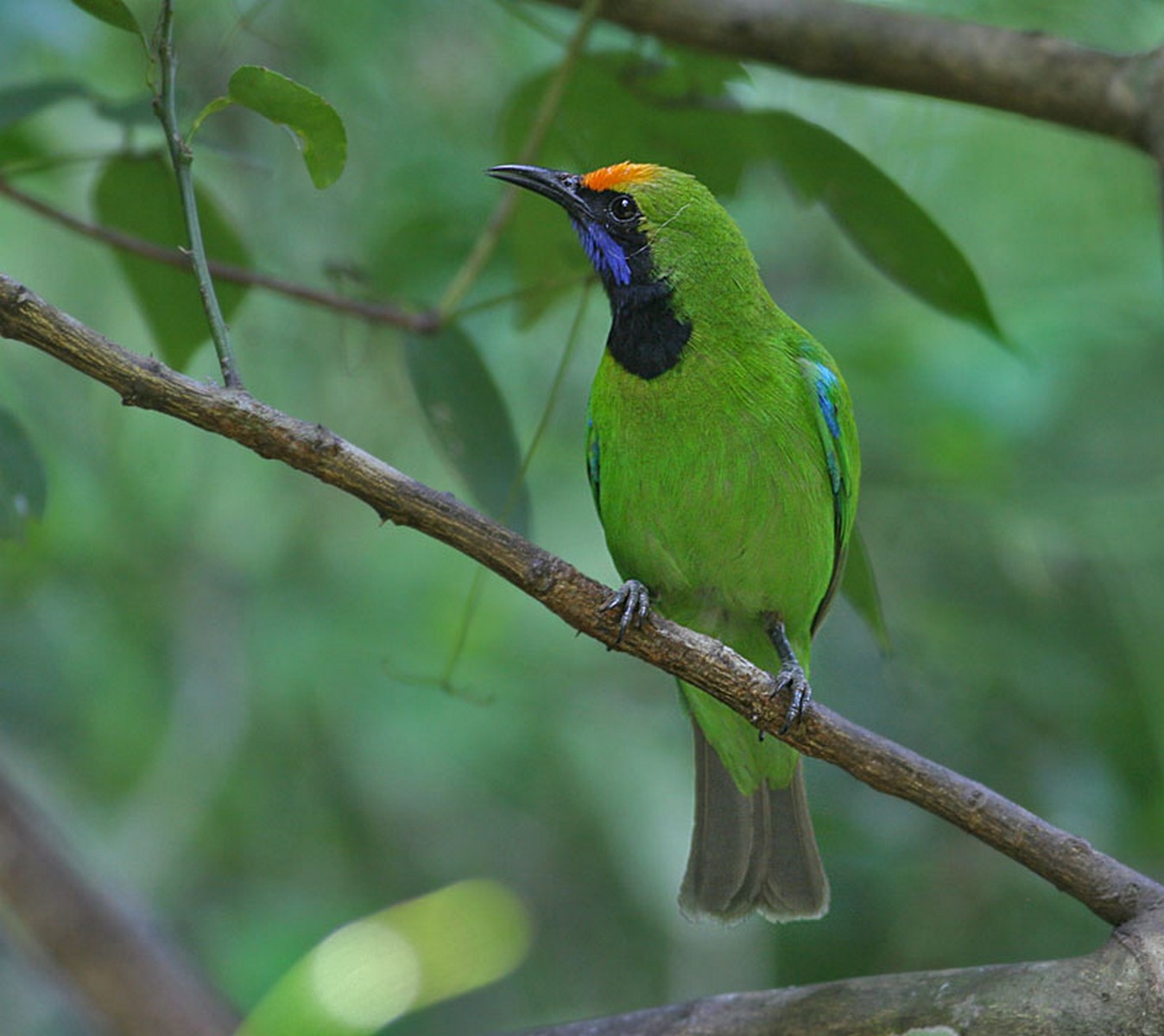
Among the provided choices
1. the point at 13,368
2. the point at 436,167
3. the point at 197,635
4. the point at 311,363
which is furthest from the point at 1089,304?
the point at 13,368

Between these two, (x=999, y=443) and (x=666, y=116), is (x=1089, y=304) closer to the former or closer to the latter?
(x=999, y=443)

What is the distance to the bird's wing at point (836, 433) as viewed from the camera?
10.5 ft

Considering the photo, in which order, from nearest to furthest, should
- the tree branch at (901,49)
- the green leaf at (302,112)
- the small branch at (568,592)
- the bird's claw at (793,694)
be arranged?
the small branch at (568,592) → the green leaf at (302,112) → the bird's claw at (793,694) → the tree branch at (901,49)

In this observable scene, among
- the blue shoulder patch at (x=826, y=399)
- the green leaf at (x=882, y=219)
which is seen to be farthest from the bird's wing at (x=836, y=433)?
the green leaf at (x=882, y=219)

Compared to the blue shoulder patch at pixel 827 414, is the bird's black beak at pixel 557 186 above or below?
above

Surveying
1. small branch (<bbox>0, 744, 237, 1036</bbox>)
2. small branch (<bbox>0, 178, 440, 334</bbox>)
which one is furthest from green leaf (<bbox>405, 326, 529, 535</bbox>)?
small branch (<bbox>0, 744, 237, 1036</bbox>)

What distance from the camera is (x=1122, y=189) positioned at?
5340 millimetres

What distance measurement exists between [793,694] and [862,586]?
54 cm

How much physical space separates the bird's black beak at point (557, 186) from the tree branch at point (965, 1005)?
5.67 ft

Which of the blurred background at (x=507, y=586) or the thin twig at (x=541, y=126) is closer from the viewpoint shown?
the thin twig at (x=541, y=126)

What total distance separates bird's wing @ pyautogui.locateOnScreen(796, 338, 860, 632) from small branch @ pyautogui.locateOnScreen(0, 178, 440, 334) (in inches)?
33.4

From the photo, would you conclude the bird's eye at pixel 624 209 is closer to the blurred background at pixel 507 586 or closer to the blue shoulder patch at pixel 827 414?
the blue shoulder patch at pixel 827 414

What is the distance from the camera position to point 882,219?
10.2ft

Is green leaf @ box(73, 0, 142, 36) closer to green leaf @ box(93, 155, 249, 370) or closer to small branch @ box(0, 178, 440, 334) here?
small branch @ box(0, 178, 440, 334)
